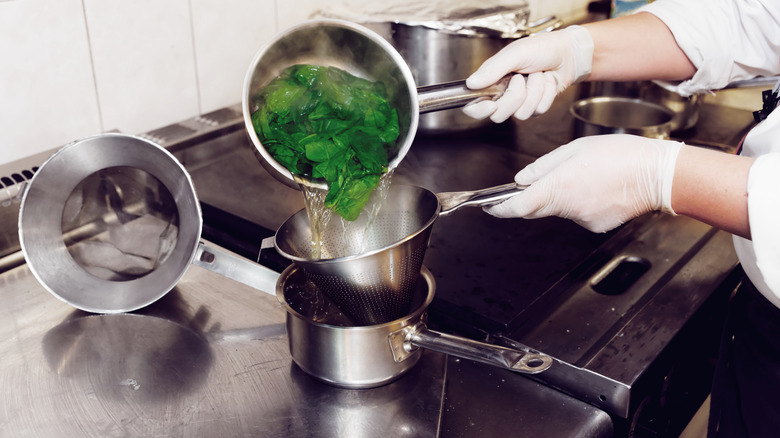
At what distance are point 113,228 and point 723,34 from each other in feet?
3.60

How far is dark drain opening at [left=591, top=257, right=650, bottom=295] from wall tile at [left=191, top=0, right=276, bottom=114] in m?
0.88

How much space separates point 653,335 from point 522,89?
438 millimetres

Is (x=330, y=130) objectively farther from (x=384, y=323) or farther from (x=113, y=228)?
Result: (x=113, y=228)

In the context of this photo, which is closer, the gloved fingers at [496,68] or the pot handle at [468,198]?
the pot handle at [468,198]

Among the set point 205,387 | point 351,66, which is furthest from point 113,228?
point 351,66

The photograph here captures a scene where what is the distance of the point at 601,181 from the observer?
3.01 feet

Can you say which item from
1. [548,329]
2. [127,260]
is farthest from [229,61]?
[548,329]

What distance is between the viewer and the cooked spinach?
911 millimetres

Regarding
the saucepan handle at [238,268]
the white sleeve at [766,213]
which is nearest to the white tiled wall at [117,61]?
the saucepan handle at [238,268]

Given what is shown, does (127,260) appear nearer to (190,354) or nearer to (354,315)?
(190,354)

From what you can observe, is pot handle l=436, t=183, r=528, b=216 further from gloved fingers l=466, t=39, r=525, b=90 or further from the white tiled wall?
the white tiled wall

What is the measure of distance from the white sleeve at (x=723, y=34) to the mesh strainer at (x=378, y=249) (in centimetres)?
51

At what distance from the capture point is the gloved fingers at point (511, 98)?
108cm

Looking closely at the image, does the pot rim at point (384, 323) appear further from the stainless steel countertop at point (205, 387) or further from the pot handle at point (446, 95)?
the pot handle at point (446, 95)
